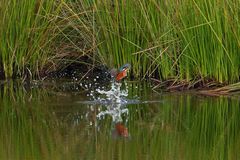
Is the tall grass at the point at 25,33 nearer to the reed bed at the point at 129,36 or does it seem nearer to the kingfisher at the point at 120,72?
the reed bed at the point at 129,36

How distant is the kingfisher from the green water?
0.64ft

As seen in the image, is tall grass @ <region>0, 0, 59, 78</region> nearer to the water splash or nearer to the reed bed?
the reed bed

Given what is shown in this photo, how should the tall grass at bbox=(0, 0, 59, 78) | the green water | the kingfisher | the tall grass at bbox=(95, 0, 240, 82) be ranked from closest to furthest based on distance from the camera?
the green water
the tall grass at bbox=(95, 0, 240, 82)
the kingfisher
the tall grass at bbox=(0, 0, 59, 78)

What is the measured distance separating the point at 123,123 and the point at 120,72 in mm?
1493

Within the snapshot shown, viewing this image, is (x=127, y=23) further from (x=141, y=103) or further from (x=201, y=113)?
(x=201, y=113)

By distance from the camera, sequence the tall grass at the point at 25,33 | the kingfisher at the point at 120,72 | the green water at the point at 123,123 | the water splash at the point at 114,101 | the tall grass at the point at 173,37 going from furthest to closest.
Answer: the tall grass at the point at 25,33
the kingfisher at the point at 120,72
the tall grass at the point at 173,37
the water splash at the point at 114,101
the green water at the point at 123,123

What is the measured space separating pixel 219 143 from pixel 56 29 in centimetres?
366

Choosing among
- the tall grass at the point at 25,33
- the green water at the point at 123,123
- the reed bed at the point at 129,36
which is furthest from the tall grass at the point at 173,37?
the tall grass at the point at 25,33

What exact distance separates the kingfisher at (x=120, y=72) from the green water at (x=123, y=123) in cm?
19

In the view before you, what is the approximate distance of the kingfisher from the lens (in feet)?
24.6

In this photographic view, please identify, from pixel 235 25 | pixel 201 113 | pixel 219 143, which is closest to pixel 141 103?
pixel 201 113

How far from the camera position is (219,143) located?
5.40m

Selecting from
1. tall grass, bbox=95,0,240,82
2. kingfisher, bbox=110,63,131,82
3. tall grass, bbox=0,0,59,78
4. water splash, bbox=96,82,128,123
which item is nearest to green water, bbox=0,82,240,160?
water splash, bbox=96,82,128,123

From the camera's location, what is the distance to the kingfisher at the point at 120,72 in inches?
295
